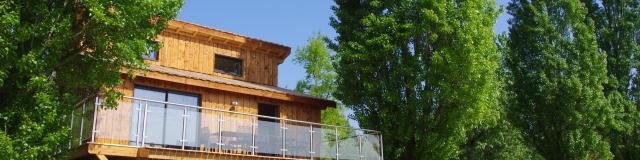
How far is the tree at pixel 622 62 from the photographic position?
24797 millimetres

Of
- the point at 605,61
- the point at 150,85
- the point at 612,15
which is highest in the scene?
the point at 612,15

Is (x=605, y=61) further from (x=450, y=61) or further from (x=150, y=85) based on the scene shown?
(x=150, y=85)

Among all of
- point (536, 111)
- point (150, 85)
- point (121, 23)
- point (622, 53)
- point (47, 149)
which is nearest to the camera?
point (47, 149)

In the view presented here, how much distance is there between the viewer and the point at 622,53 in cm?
2608

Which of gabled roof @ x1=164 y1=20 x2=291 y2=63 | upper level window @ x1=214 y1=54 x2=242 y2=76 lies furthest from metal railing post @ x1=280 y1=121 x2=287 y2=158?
gabled roof @ x1=164 y1=20 x2=291 y2=63

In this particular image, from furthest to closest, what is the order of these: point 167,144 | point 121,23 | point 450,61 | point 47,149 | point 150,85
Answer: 1. point 450,61
2. point 150,85
3. point 167,144
4. point 121,23
5. point 47,149

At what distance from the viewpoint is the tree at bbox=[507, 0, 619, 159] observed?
22.8m

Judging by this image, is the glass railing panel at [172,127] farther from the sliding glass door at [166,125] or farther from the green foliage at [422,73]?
the green foliage at [422,73]

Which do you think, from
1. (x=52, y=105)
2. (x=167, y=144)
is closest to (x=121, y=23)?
(x=52, y=105)

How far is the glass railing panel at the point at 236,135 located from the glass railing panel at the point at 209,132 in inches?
7.2

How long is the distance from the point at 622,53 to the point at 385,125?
1259 centimetres

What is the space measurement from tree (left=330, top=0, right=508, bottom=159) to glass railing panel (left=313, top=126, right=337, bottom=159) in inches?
98.6

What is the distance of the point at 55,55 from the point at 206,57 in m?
8.40

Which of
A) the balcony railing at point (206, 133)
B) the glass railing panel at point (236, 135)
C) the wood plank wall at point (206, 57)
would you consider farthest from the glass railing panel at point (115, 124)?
the wood plank wall at point (206, 57)
